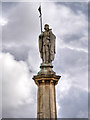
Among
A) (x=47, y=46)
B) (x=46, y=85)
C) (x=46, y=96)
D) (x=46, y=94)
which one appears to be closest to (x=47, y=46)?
(x=47, y=46)

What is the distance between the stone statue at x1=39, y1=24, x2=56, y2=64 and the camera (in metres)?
15.5

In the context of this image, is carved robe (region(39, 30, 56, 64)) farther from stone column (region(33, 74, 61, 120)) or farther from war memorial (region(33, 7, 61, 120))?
stone column (region(33, 74, 61, 120))

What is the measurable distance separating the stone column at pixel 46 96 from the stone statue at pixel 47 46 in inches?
52.4

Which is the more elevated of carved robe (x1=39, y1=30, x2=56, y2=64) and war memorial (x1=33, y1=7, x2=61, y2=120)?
carved robe (x1=39, y1=30, x2=56, y2=64)

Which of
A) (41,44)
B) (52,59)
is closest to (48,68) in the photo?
(52,59)

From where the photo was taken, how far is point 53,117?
14.1 metres

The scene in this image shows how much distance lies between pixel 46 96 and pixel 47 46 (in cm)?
321

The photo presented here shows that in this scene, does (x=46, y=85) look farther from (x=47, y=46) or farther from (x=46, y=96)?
(x=47, y=46)

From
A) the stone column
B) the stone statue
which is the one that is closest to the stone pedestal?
the stone column

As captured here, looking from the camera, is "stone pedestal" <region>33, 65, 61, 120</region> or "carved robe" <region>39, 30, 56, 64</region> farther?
"carved robe" <region>39, 30, 56, 64</region>

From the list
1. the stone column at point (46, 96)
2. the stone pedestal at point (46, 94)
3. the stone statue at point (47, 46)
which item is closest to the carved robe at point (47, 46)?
the stone statue at point (47, 46)

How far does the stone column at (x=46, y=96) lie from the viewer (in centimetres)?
1414

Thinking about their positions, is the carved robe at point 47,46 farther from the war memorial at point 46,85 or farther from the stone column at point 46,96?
the stone column at point 46,96

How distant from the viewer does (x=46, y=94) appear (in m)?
14.5
